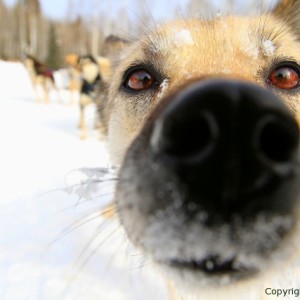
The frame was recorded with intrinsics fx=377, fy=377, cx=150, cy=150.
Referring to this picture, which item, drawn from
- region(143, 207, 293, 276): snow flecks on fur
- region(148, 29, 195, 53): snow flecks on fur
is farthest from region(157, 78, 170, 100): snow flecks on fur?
region(143, 207, 293, 276): snow flecks on fur

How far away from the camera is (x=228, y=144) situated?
0.88 meters

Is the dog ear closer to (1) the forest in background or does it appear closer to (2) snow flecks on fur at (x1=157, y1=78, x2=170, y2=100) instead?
(2) snow flecks on fur at (x1=157, y1=78, x2=170, y2=100)

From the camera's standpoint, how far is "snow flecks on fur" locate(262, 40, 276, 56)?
2102mm

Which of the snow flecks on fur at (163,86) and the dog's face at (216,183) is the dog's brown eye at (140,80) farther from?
the dog's face at (216,183)

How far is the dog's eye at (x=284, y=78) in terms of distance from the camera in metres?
2.10

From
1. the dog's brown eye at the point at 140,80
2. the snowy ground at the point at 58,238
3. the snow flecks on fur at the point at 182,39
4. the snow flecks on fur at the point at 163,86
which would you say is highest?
the snow flecks on fur at the point at 182,39

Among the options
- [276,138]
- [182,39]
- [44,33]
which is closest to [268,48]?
[182,39]

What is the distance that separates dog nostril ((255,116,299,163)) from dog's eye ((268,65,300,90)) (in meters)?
1.26

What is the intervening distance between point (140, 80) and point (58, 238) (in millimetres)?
1427

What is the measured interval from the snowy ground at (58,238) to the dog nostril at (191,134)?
0.88 m

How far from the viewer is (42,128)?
29.7ft

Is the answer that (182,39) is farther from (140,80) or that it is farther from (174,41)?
(140,80)

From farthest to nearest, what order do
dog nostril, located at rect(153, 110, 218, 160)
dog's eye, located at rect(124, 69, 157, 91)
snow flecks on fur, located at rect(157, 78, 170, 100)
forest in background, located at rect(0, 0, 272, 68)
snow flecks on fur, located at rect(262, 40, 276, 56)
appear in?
forest in background, located at rect(0, 0, 272, 68), dog's eye, located at rect(124, 69, 157, 91), snow flecks on fur, located at rect(262, 40, 276, 56), snow flecks on fur, located at rect(157, 78, 170, 100), dog nostril, located at rect(153, 110, 218, 160)

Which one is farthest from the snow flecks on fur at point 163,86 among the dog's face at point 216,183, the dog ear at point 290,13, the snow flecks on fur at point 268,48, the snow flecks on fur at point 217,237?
the dog ear at point 290,13
